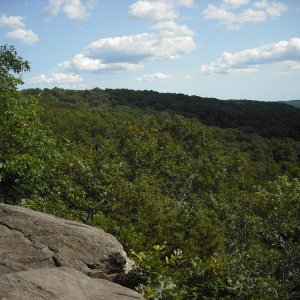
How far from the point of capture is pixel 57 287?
609 centimetres

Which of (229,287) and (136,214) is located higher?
(229,287)

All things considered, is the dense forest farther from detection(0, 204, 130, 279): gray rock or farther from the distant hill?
the distant hill

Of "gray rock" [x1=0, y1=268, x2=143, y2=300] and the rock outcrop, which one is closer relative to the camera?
"gray rock" [x1=0, y1=268, x2=143, y2=300]

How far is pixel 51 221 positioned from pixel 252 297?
4.59 m

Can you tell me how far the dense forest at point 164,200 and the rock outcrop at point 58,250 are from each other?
0.62 m

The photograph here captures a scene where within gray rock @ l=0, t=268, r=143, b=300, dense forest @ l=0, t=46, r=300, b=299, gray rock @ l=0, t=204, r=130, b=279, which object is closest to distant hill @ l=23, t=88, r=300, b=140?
dense forest @ l=0, t=46, r=300, b=299

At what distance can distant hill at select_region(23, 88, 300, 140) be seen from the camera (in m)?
123

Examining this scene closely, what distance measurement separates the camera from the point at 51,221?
353 inches

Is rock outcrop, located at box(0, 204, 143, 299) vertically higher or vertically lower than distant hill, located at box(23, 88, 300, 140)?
lower

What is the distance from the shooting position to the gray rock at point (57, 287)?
570 centimetres

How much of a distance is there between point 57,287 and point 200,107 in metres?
150

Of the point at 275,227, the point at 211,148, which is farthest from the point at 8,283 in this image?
the point at 211,148

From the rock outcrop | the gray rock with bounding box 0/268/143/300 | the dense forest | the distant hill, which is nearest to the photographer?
the gray rock with bounding box 0/268/143/300

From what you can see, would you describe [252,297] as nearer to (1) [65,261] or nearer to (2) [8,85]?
(1) [65,261]
